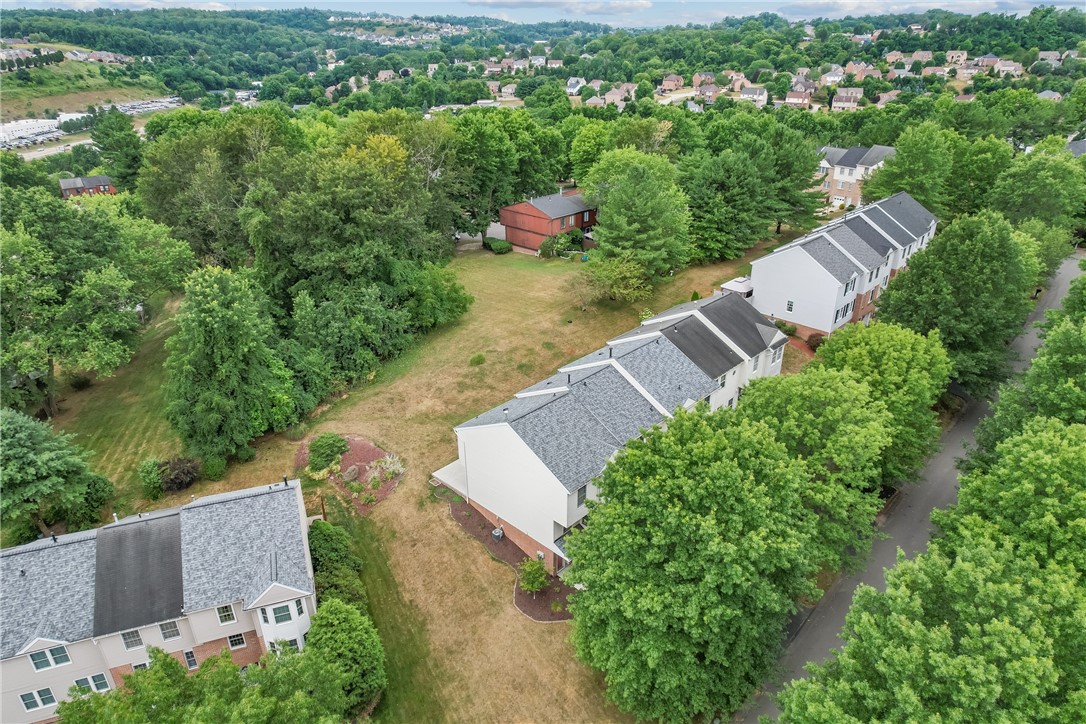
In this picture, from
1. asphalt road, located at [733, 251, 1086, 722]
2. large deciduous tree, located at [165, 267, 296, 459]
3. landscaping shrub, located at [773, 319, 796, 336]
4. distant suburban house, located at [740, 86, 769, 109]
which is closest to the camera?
asphalt road, located at [733, 251, 1086, 722]

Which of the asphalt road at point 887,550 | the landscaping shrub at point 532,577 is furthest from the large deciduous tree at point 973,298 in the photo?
the landscaping shrub at point 532,577

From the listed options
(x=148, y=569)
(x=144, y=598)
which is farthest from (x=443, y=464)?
(x=144, y=598)

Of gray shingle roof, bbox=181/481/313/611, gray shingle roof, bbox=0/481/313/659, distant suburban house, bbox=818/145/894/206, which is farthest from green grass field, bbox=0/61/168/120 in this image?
distant suburban house, bbox=818/145/894/206

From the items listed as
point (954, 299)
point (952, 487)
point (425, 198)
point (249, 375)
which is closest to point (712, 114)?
point (425, 198)

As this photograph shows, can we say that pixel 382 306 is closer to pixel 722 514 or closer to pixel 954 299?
pixel 722 514

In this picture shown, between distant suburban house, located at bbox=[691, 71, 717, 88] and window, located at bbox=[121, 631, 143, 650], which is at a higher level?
distant suburban house, located at bbox=[691, 71, 717, 88]

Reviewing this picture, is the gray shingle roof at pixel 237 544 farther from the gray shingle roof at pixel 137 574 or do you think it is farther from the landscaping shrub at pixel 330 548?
the landscaping shrub at pixel 330 548

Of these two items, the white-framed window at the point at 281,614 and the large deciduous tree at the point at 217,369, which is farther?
the large deciduous tree at the point at 217,369

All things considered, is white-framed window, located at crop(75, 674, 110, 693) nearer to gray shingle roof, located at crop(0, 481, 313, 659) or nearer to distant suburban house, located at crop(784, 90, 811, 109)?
gray shingle roof, located at crop(0, 481, 313, 659)
